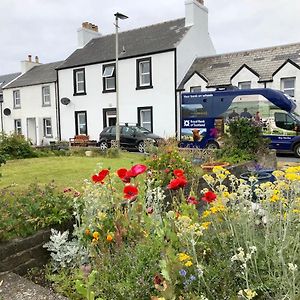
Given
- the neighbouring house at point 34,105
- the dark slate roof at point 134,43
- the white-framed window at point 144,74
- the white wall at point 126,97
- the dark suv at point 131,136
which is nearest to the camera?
the dark suv at point 131,136

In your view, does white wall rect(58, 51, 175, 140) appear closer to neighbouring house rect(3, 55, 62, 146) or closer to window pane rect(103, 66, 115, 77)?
window pane rect(103, 66, 115, 77)

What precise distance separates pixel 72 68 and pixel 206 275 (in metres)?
23.9

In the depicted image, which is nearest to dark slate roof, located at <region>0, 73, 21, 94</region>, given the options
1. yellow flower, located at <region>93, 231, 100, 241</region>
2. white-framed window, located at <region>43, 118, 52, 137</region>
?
white-framed window, located at <region>43, 118, 52, 137</region>

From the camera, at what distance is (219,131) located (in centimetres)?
1582

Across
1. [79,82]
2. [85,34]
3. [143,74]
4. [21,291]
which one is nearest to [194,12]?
[143,74]

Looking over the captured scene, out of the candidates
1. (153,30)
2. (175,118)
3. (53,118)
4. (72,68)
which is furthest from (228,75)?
(53,118)

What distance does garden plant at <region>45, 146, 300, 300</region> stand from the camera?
7.06ft

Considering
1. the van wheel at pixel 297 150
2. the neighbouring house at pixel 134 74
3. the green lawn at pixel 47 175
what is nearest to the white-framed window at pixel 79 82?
the neighbouring house at pixel 134 74

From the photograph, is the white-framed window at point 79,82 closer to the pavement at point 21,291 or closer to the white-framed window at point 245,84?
the white-framed window at point 245,84

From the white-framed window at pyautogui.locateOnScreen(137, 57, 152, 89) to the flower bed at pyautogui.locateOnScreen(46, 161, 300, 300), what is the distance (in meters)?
18.0

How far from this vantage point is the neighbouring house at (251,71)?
56.2 feet

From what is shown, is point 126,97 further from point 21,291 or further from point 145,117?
point 21,291

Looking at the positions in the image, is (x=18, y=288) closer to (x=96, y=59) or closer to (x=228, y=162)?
(x=228, y=162)

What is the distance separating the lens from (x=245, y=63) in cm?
1894
